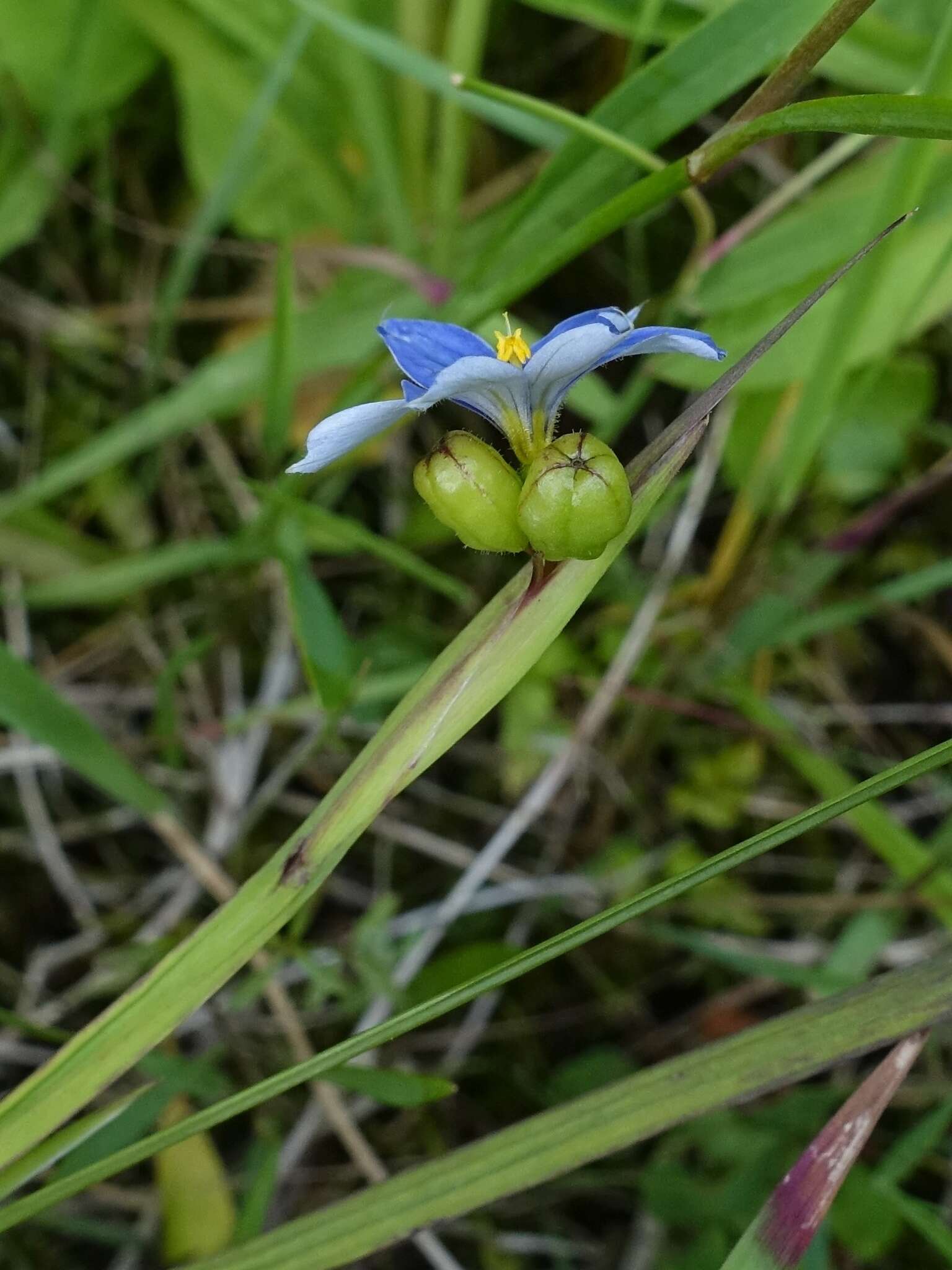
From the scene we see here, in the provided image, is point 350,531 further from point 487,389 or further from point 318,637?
point 487,389

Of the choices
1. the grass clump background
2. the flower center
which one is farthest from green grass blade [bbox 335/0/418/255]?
the flower center

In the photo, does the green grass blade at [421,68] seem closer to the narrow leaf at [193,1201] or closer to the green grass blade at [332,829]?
the green grass blade at [332,829]

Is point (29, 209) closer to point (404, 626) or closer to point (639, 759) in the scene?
point (404, 626)

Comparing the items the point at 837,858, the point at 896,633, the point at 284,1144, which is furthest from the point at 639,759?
the point at 284,1144

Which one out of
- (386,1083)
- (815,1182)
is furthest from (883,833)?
(386,1083)

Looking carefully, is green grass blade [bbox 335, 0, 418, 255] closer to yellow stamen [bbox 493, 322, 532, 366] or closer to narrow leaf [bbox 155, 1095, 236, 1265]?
yellow stamen [bbox 493, 322, 532, 366]

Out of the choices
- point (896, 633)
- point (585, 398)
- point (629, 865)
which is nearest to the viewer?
point (585, 398)
